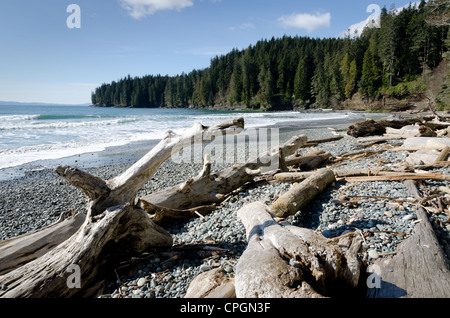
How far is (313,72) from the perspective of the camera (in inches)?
3238

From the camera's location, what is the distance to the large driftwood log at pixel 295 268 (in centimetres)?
185

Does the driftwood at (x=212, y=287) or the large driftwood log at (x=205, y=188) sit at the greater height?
the large driftwood log at (x=205, y=188)

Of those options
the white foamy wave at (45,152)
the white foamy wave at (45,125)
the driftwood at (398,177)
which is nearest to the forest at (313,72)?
the driftwood at (398,177)

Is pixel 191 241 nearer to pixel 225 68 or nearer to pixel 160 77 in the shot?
pixel 225 68

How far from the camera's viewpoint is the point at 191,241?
147 inches

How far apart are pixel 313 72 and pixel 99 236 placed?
91185 mm

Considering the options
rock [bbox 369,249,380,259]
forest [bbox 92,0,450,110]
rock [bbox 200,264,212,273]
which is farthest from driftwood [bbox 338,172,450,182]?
forest [bbox 92,0,450,110]

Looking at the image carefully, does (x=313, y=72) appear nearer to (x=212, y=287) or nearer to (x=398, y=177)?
(x=398, y=177)

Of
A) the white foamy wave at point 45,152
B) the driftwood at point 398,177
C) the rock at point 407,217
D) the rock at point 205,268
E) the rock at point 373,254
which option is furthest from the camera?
the white foamy wave at point 45,152

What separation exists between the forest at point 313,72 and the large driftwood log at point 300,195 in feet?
60.8

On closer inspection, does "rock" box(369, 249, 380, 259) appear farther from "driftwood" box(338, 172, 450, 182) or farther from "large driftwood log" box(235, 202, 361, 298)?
"driftwood" box(338, 172, 450, 182)

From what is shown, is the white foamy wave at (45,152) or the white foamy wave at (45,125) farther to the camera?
the white foamy wave at (45,125)

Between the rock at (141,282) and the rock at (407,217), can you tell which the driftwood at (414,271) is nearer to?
the rock at (407,217)
